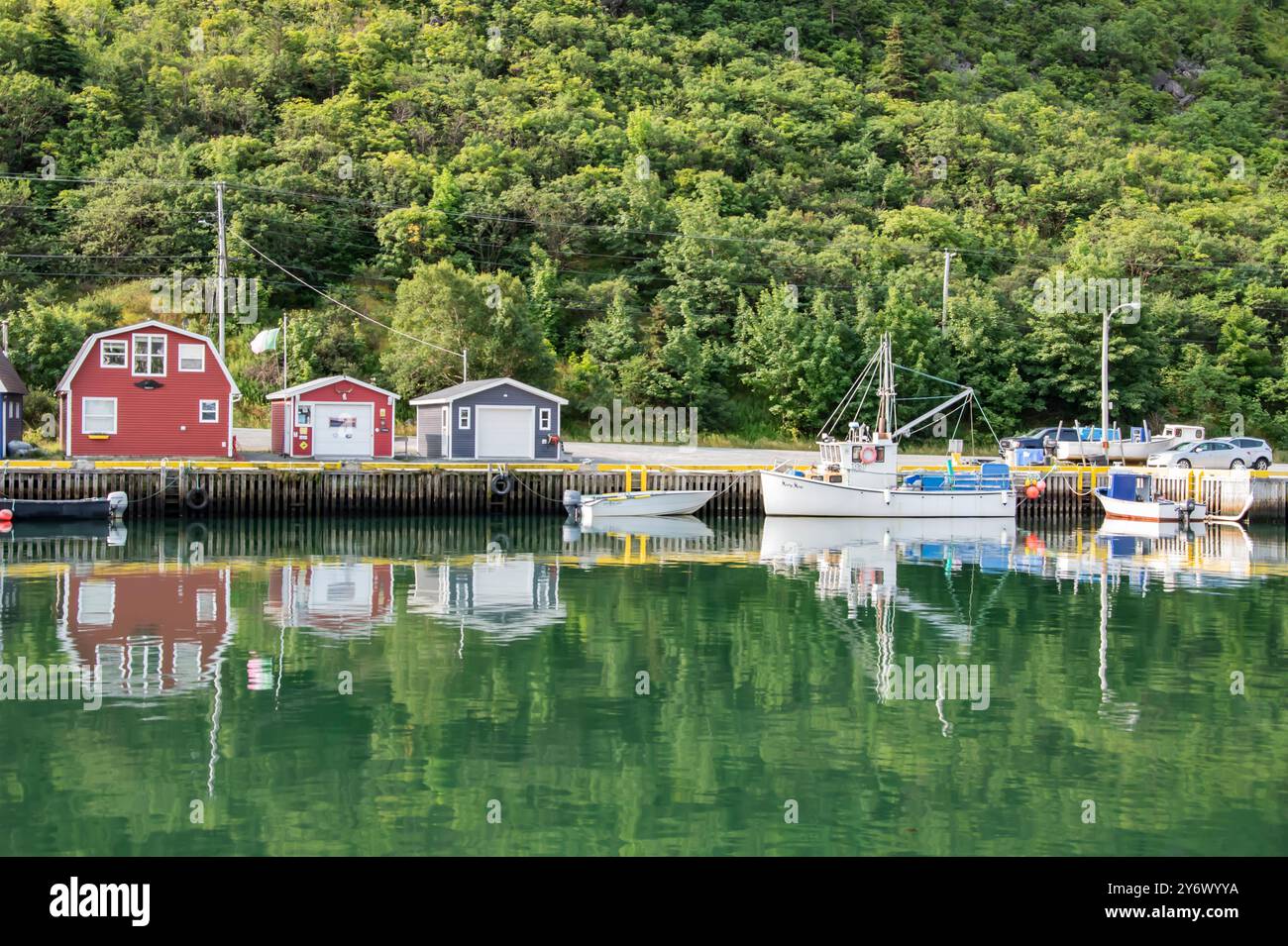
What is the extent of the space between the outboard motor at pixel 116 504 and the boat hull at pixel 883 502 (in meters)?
22.1

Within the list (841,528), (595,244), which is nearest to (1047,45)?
(595,244)

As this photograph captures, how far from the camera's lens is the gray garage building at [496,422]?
182 feet

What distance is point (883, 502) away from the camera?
52.0m

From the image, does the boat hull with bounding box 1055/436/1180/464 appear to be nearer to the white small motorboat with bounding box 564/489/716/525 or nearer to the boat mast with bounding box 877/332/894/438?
the boat mast with bounding box 877/332/894/438

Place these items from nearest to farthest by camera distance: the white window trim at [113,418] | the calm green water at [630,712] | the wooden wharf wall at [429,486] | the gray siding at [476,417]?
the calm green water at [630,712], the wooden wharf wall at [429,486], the white window trim at [113,418], the gray siding at [476,417]

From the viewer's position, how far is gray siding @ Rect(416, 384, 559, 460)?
182ft

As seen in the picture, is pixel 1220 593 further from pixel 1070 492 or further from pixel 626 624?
pixel 1070 492

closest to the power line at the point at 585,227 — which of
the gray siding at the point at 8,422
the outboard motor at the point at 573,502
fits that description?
the gray siding at the point at 8,422

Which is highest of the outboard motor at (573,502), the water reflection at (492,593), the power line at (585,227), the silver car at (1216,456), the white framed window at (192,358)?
the power line at (585,227)

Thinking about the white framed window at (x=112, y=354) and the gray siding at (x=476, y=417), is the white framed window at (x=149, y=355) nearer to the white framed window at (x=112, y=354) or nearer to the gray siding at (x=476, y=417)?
the white framed window at (x=112, y=354)

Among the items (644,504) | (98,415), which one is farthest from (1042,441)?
(98,415)

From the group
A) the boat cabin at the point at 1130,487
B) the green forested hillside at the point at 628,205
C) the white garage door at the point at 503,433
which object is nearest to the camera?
the boat cabin at the point at 1130,487

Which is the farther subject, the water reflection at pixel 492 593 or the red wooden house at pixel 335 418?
the red wooden house at pixel 335 418

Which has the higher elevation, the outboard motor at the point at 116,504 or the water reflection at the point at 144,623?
the outboard motor at the point at 116,504
